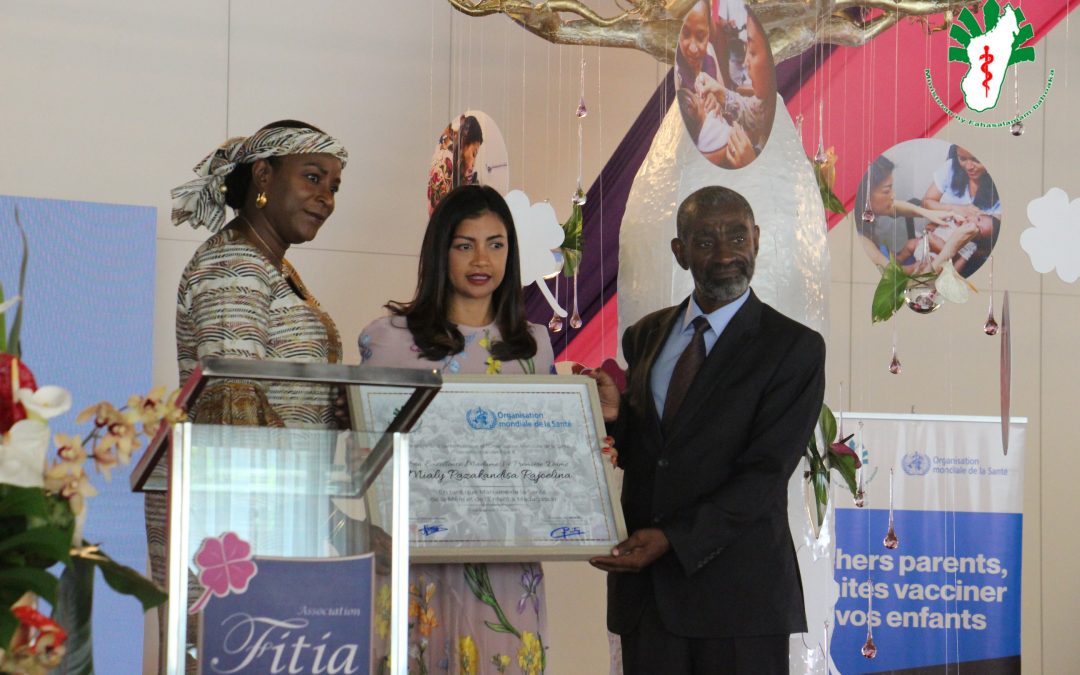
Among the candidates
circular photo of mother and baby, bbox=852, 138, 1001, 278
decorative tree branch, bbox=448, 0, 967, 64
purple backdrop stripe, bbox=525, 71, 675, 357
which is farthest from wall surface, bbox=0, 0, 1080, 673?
circular photo of mother and baby, bbox=852, 138, 1001, 278

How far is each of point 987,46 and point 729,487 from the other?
196cm

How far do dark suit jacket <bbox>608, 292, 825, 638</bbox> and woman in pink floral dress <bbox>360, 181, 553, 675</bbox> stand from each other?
227mm

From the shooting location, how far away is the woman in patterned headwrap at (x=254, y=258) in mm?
2936

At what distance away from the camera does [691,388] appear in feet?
9.82

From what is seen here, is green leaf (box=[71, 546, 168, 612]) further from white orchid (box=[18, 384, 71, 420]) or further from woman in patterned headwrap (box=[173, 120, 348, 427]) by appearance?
woman in patterned headwrap (box=[173, 120, 348, 427])

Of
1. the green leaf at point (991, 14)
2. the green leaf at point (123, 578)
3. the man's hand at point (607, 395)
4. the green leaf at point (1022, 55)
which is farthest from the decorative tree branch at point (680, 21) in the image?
the green leaf at point (123, 578)

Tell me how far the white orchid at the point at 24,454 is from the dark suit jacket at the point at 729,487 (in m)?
1.63

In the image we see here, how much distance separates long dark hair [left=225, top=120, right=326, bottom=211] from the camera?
3211 millimetres

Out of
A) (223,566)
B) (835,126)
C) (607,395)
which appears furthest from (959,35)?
(223,566)

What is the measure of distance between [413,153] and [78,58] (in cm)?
122

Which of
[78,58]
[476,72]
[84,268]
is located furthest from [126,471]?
[476,72]

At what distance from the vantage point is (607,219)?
531 centimetres

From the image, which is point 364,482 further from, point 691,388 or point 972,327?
point 972,327
